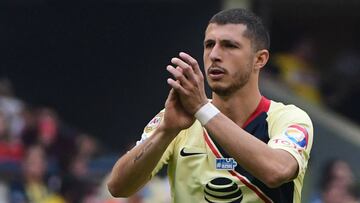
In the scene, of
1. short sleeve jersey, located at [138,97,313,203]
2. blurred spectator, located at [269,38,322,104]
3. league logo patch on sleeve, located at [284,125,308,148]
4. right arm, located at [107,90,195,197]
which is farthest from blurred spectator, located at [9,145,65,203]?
league logo patch on sleeve, located at [284,125,308,148]

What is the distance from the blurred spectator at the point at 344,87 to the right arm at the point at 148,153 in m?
11.7

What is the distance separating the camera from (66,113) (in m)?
17.8

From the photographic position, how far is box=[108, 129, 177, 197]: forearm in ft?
19.0


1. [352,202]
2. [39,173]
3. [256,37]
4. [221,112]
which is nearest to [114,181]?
[221,112]

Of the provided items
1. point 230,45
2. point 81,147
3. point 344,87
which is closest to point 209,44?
point 230,45

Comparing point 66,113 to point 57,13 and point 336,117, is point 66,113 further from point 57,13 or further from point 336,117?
point 336,117

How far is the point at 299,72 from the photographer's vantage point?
16.7 metres

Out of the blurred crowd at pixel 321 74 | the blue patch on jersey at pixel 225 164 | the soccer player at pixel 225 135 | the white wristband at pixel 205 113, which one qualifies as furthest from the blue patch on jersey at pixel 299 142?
the blurred crowd at pixel 321 74

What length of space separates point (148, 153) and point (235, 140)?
0.50 metres

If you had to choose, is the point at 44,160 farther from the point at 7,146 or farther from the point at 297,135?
the point at 297,135

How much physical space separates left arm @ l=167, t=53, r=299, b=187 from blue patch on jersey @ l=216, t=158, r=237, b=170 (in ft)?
1.20

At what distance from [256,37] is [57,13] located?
11884mm

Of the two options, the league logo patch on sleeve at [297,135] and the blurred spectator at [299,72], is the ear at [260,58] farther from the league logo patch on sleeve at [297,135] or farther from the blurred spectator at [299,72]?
the blurred spectator at [299,72]

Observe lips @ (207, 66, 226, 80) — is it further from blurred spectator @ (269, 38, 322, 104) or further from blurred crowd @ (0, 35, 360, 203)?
blurred spectator @ (269, 38, 322, 104)
